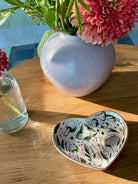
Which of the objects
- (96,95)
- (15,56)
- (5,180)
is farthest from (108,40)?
(15,56)

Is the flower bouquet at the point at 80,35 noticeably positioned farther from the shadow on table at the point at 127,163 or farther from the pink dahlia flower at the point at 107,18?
the shadow on table at the point at 127,163

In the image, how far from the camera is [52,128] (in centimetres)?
44

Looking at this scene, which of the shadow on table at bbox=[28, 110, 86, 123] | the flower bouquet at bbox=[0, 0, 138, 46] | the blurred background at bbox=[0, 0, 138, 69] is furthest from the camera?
the blurred background at bbox=[0, 0, 138, 69]

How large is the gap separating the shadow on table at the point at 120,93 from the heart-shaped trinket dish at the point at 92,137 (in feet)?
0.19

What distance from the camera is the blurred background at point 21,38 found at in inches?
52.4

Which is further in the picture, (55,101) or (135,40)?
(135,40)

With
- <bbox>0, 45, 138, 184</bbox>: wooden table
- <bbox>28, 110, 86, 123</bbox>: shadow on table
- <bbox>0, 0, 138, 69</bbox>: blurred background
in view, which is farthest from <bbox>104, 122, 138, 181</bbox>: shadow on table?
<bbox>0, 0, 138, 69</bbox>: blurred background

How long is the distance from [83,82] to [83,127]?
89 mm

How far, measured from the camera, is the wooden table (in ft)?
1.15

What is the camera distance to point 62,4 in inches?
14.0

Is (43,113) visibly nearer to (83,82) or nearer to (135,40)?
(83,82)

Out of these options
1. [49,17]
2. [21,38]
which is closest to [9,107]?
[49,17]

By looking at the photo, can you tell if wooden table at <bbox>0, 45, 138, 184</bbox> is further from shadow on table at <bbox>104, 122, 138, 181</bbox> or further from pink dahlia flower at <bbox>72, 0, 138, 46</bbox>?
pink dahlia flower at <bbox>72, 0, 138, 46</bbox>

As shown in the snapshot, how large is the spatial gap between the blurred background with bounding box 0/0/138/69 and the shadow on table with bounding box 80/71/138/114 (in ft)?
2.76
